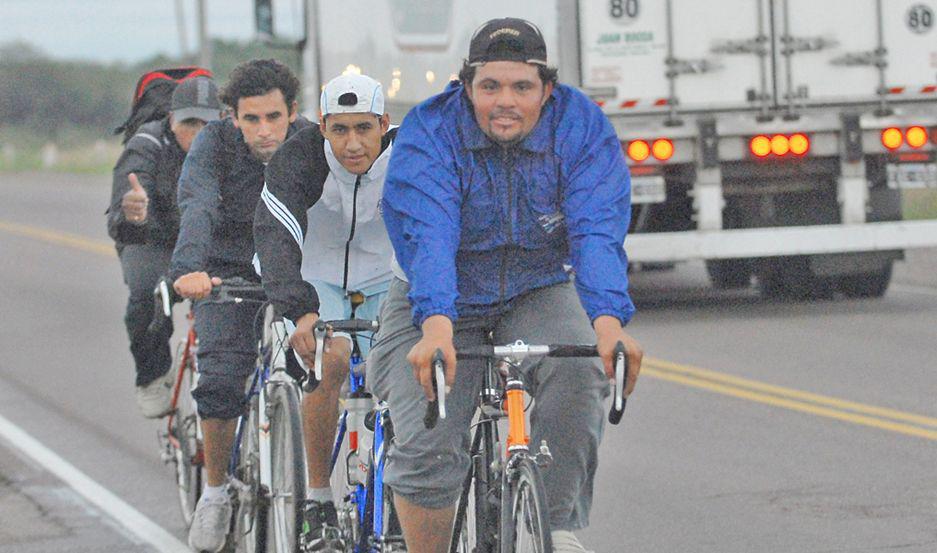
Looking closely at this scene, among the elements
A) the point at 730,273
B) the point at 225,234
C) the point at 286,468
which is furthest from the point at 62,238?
the point at 286,468

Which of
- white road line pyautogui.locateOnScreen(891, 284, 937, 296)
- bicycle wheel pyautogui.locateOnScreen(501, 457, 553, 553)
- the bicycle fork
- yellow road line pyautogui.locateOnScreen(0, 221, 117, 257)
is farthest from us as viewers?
yellow road line pyautogui.locateOnScreen(0, 221, 117, 257)

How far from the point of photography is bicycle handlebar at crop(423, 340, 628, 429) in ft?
15.5

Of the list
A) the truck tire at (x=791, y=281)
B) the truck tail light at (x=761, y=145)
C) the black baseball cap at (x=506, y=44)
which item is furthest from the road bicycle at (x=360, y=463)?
the truck tire at (x=791, y=281)

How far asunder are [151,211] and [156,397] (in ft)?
2.80

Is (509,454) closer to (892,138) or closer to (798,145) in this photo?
(798,145)

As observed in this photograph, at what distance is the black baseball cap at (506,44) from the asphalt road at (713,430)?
2.89 meters

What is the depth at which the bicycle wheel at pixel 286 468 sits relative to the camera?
6.47 metres

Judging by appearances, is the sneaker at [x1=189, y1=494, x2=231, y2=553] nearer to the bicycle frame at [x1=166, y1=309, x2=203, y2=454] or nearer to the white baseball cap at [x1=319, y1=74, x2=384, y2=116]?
the bicycle frame at [x1=166, y1=309, x2=203, y2=454]

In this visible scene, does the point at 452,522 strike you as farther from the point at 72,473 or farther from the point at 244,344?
the point at 72,473

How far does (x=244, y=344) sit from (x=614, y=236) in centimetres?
Answer: 245

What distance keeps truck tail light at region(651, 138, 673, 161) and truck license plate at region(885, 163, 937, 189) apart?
1.67 metres

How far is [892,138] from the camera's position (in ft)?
49.8

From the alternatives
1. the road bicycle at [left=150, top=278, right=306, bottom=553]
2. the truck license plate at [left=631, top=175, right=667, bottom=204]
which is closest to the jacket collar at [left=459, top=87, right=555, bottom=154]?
the road bicycle at [left=150, top=278, right=306, bottom=553]

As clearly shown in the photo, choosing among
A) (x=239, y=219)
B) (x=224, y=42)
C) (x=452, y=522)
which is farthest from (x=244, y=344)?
(x=224, y=42)
